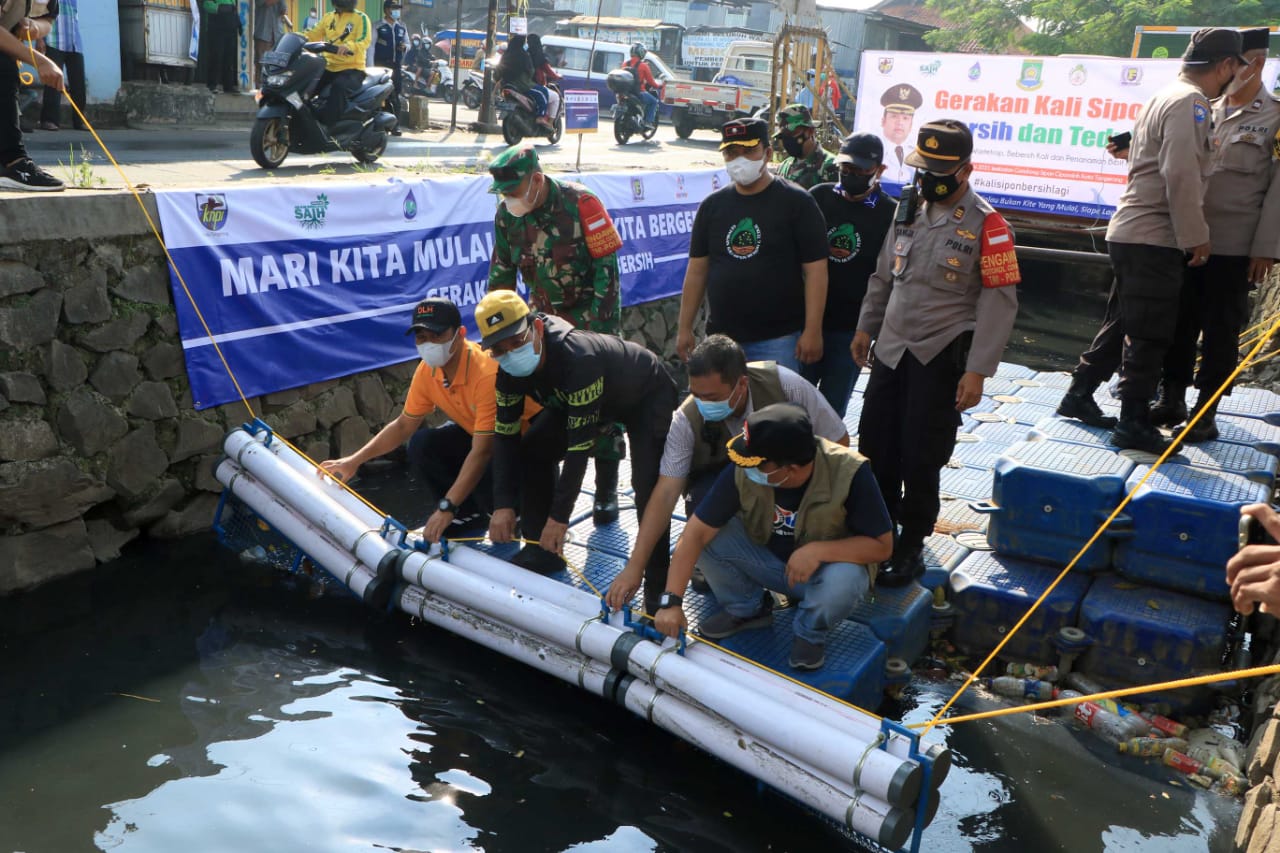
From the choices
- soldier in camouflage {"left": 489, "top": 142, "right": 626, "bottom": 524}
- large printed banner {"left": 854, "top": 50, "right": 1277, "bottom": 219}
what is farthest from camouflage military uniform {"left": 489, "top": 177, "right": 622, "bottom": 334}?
large printed banner {"left": 854, "top": 50, "right": 1277, "bottom": 219}

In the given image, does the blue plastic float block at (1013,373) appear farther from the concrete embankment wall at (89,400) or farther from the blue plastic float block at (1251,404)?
the concrete embankment wall at (89,400)

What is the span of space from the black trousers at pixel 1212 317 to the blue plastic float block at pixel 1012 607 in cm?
137

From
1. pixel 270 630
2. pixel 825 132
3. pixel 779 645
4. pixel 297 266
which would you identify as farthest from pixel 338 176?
pixel 825 132

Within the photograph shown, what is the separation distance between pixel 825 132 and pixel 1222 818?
536 inches

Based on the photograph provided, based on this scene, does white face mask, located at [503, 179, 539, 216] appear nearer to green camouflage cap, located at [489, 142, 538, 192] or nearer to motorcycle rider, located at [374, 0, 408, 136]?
green camouflage cap, located at [489, 142, 538, 192]

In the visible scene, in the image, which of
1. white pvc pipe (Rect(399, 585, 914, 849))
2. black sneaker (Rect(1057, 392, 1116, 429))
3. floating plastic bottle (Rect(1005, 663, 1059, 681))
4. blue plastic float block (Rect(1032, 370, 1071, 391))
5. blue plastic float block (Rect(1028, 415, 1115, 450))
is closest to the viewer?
white pvc pipe (Rect(399, 585, 914, 849))

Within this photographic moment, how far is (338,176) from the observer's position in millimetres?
7645

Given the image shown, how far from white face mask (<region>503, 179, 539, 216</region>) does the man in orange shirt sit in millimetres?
635

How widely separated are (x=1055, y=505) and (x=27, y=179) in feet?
16.6

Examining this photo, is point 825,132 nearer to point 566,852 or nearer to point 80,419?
point 80,419

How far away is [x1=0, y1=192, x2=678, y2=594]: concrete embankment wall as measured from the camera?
15.4 feet

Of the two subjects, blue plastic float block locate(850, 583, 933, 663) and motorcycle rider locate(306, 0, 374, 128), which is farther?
motorcycle rider locate(306, 0, 374, 128)

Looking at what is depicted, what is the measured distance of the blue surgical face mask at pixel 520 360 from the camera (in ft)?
12.8

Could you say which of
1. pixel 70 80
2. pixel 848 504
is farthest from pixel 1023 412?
pixel 70 80
